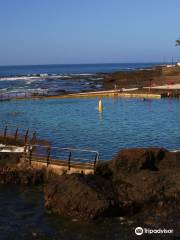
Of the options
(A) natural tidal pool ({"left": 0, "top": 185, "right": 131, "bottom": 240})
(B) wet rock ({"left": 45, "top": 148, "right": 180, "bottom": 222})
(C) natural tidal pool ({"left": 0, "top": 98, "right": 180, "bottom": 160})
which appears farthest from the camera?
(C) natural tidal pool ({"left": 0, "top": 98, "right": 180, "bottom": 160})

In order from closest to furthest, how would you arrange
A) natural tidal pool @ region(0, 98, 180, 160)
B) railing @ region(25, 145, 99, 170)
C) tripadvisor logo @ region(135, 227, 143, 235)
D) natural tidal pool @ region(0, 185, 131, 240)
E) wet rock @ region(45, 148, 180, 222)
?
1. tripadvisor logo @ region(135, 227, 143, 235)
2. natural tidal pool @ region(0, 185, 131, 240)
3. wet rock @ region(45, 148, 180, 222)
4. railing @ region(25, 145, 99, 170)
5. natural tidal pool @ region(0, 98, 180, 160)

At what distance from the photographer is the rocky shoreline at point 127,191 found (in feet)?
69.9

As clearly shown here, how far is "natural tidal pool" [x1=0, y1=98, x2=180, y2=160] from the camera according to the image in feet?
127

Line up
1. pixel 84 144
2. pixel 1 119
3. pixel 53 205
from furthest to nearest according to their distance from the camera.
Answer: pixel 1 119 < pixel 84 144 < pixel 53 205

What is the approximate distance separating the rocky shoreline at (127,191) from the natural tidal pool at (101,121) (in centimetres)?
721

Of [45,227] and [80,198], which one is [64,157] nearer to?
[80,198]

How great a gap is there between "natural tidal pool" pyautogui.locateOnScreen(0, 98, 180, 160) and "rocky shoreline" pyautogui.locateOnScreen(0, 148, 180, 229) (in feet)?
23.7

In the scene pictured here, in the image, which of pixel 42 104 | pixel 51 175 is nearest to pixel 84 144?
pixel 51 175

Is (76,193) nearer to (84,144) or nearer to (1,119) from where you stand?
(84,144)

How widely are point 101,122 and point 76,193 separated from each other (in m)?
29.4

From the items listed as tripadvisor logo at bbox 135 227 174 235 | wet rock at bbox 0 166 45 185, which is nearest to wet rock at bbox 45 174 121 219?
tripadvisor logo at bbox 135 227 174 235

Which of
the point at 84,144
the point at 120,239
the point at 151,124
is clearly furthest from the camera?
the point at 151,124

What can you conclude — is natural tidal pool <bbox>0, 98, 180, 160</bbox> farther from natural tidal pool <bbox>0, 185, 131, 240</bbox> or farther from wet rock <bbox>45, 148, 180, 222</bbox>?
natural tidal pool <bbox>0, 185, 131, 240</bbox>

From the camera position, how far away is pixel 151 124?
48.3 metres
